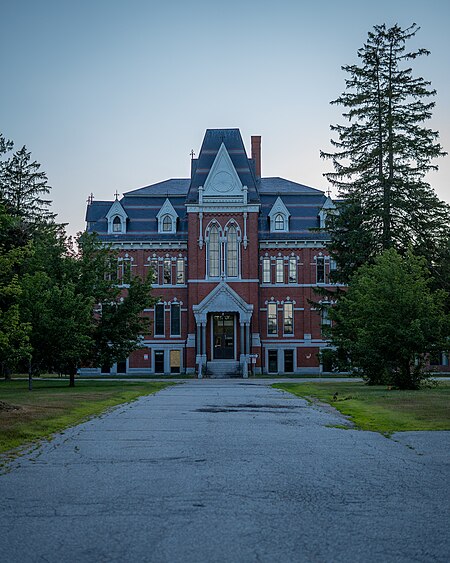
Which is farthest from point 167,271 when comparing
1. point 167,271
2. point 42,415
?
point 42,415

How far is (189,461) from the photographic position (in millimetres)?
11125

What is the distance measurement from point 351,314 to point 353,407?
642 inches

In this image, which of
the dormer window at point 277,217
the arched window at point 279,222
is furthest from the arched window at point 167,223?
the arched window at point 279,222

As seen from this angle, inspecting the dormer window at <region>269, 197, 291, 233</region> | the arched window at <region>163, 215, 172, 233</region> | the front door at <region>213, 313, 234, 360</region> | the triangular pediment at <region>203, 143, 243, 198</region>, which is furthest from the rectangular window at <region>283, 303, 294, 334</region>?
the arched window at <region>163, 215, 172, 233</region>

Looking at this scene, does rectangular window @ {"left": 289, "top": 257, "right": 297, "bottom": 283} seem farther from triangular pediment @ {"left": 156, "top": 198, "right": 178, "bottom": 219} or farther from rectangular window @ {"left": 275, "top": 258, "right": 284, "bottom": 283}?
triangular pediment @ {"left": 156, "top": 198, "right": 178, "bottom": 219}

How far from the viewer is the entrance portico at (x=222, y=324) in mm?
61094

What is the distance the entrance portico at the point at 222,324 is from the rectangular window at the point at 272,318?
3.69 m

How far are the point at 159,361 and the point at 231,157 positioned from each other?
1840 centimetres

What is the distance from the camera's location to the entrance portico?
200 ft

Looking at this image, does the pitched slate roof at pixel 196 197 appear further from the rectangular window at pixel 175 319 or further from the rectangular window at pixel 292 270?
the rectangular window at pixel 175 319

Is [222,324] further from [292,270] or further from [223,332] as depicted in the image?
[292,270]

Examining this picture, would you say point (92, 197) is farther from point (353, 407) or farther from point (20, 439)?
point (20, 439)

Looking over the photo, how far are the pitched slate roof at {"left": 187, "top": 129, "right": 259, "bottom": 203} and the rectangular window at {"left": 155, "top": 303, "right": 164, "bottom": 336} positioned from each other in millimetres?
9797

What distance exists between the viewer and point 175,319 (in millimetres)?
66438
